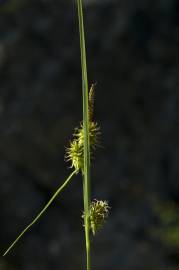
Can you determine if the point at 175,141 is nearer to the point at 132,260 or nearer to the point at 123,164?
the point at 123,164

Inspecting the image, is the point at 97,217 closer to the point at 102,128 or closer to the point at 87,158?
the point at 87,158

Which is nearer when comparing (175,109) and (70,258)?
(70,258)

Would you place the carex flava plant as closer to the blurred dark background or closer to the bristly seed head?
the bristly seed head

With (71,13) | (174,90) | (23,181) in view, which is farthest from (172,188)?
(71,13)

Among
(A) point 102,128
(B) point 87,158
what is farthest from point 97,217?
(A) point 102,128

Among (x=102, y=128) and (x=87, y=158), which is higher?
(x=87, y=158)

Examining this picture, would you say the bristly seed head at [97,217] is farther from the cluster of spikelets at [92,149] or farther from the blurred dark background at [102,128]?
the blurred dark background at [102,128]

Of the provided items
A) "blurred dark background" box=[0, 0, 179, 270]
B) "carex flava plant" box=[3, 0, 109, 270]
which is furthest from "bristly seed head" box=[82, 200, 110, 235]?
"blurred dark background" box=[0, 0, 179, 270]

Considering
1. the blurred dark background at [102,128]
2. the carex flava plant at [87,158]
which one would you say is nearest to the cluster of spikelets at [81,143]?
the carex flava plant at [87,158]
